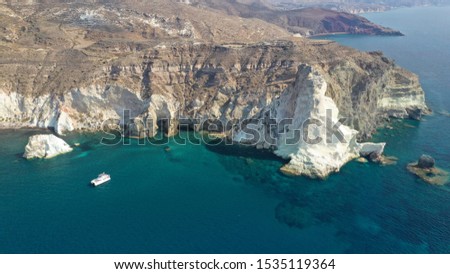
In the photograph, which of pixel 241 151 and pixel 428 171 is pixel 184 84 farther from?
pixel 428 171

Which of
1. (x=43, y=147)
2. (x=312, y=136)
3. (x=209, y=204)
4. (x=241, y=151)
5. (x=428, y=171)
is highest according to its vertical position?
(x=312, y=136)

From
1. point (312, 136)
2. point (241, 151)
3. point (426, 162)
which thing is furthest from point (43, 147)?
point (426, 162)

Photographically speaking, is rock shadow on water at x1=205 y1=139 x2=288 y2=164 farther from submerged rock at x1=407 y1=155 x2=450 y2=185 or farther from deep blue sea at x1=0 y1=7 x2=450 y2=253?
submerged rock at x1=407 y1=155 x2=450 y2=185

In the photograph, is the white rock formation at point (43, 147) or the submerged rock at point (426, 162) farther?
the white rock formation at point (43, 147)

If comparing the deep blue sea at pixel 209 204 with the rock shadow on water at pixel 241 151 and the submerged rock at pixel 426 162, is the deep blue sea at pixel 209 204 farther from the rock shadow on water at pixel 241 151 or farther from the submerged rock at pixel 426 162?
the submerged rock at pixel 426 162

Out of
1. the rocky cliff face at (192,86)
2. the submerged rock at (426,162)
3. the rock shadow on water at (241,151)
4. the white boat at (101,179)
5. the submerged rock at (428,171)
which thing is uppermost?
the rocky cliff face at (192,86)

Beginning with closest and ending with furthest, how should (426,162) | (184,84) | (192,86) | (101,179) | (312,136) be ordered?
(101,179), (426,162), (312,136), (192,86), (184,84)

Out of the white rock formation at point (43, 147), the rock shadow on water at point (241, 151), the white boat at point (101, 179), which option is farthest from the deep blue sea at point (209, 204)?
the white rock formation at point (43, 147)
